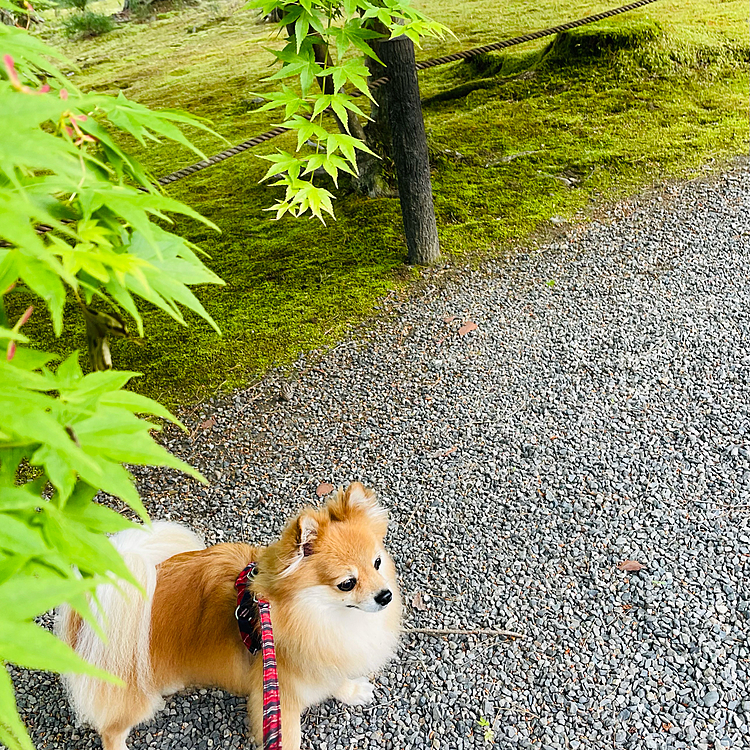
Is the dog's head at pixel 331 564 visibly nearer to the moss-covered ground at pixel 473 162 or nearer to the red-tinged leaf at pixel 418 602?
the red-tinged leaf at pixel 418 602

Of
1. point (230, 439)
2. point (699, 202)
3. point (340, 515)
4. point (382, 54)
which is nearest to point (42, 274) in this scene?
point (340, 515)

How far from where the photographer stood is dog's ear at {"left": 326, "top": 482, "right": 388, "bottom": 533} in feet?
5.67

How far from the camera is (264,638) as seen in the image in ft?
5.16

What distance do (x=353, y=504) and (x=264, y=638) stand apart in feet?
1.31

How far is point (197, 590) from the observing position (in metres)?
1.84

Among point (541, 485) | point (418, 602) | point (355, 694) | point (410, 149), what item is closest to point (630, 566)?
point (541, 485)

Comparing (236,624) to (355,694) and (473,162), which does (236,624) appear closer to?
(355,694)

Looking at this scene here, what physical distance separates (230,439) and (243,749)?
141 cm

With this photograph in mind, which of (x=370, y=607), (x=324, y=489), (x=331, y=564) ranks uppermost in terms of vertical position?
(x=331, y=564)

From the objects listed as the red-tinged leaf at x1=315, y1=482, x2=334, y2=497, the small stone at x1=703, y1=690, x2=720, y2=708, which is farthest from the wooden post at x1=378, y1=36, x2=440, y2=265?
the small stone at x1=703, y1=690, x2=720, y2=708

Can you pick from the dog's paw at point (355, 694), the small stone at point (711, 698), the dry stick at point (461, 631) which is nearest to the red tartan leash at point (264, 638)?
the dog's paw at point (355, 694)

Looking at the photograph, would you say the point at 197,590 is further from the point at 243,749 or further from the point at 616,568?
the point at 616,568

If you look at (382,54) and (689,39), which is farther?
(689,39)

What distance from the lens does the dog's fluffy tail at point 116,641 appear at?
1.65m
